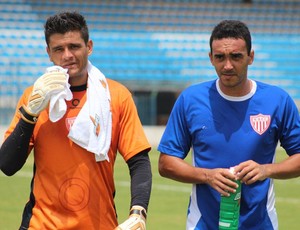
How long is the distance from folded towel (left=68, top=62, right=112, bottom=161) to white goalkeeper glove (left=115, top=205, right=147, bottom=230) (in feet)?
1.16

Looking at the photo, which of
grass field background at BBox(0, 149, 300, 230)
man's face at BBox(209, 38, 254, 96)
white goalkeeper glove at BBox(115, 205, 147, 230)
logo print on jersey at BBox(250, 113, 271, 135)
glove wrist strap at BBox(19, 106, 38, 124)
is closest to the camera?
white goalkeeper glove at BBox(115, 205, 147, 230)

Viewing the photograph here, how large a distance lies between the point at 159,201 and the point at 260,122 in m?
6.79

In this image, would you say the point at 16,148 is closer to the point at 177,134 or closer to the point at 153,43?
the point at 177,134

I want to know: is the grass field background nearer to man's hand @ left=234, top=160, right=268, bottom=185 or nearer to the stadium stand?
man's hand @ left=234, top=160, right=268, bottom=185

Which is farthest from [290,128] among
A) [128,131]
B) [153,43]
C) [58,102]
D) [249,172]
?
[153,43]

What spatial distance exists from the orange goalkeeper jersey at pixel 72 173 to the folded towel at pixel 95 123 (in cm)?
4

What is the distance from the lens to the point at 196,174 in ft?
14.3

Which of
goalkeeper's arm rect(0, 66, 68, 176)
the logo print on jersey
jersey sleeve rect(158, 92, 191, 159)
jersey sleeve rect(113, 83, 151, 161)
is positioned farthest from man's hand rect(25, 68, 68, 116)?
the logo print on jersey

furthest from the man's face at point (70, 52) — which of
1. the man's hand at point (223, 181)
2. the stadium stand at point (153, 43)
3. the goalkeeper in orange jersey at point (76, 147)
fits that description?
the stadium stand at point (153, 43)

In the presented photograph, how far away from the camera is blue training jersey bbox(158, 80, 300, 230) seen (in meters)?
4.41

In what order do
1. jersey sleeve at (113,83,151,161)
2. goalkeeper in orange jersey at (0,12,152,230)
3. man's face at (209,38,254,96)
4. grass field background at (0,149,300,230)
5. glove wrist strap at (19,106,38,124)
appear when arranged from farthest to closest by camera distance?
grass field background at (0,149,300,230)
man's face at (209,38,254,96)
jersey sleeve at (113,83,151,161)
goalkeeper in orange jersey at (0,12,152,230)
glove wrist strap at (19,106,38,124)

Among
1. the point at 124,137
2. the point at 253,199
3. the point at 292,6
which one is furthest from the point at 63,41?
the point at 292,6

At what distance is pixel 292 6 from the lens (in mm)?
28078

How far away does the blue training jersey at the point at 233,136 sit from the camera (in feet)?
14.5
